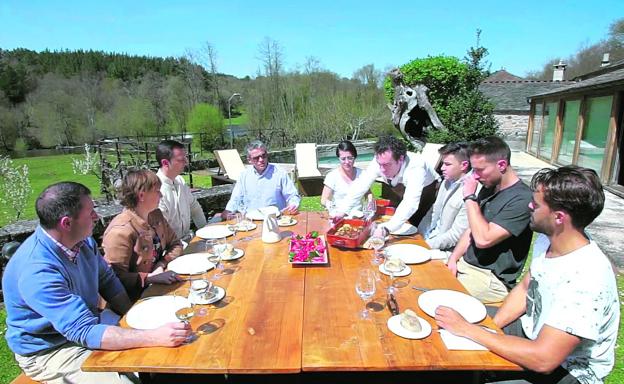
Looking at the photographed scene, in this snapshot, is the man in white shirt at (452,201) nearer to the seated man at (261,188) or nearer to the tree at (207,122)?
the seated man at (261,188)

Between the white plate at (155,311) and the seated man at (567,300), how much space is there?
4.26 ft

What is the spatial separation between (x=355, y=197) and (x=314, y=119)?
19.8m

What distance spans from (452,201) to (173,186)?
268cm

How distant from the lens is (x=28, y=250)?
5.32 feet

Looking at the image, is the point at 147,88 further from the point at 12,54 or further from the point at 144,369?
the point at 144,369

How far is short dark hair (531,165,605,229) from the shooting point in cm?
141

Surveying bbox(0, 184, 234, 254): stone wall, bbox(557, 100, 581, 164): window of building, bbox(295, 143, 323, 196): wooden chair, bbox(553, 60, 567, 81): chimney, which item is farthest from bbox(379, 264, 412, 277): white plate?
bbox(553, 60, 567, 81): chimney

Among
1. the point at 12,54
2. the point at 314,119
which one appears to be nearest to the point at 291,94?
the point at 314,119

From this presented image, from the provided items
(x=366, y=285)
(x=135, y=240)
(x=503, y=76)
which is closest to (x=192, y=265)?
(x=135, y=240)

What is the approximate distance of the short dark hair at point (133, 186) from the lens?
236 centimetres

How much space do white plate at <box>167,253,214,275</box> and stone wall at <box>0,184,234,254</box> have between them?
1.94 m

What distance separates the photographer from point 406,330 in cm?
155

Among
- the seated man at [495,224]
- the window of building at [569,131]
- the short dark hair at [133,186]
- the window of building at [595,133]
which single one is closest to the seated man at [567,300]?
the seated man at [495,224]

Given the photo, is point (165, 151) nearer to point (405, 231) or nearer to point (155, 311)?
point (155, 311)
